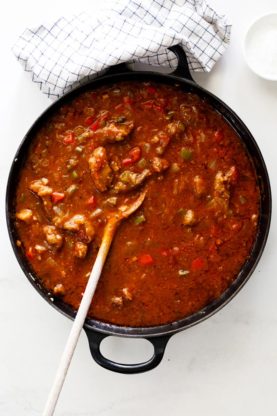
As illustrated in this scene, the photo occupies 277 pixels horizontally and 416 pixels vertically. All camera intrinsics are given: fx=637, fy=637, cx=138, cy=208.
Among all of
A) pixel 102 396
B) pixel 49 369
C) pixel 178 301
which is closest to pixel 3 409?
pixel 49 369

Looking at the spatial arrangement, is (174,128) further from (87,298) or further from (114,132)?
(87,298)

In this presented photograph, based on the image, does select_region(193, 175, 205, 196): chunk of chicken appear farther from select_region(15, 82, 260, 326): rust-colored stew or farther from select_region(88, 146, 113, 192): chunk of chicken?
select_region(88, 146, 113, 192): chunk of chicken

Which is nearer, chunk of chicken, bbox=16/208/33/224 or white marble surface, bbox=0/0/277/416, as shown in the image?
chunk of chicken, bbox=16/208/33/224

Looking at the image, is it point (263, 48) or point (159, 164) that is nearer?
point (159, 164)

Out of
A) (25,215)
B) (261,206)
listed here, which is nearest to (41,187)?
(25,215)

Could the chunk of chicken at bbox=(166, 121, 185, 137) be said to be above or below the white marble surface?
above

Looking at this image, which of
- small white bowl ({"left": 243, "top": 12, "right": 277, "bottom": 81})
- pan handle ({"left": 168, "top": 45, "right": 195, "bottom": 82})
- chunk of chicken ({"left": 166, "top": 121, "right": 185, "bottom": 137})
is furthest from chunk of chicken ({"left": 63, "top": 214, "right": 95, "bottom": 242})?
small white bowl ({"left": 243, "top": 12, "right": 277, "bottom": 81})

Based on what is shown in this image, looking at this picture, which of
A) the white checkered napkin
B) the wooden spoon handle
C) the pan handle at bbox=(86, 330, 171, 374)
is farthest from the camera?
the white checkered napkin
